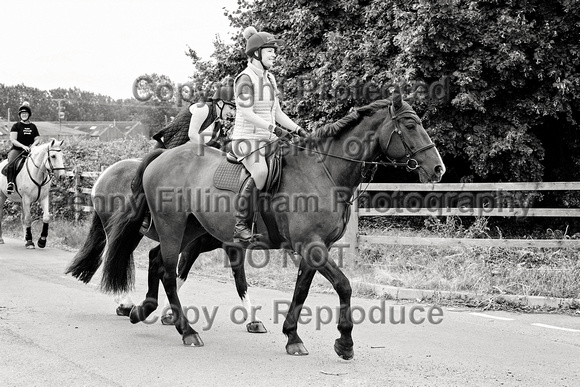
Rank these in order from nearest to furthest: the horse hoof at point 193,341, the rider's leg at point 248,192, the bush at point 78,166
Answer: the rider's leg at point 248,192
the horse hoof at point 193,341
the bush at point 78,166

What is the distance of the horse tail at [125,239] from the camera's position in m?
8.30

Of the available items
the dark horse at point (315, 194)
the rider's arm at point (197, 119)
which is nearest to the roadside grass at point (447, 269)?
the rider's arm at point (197, 119)

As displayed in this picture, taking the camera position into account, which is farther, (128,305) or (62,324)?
(128,305)

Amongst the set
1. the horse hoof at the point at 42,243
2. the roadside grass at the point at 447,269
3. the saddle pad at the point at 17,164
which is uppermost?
the saddle pad at the point at 17,164

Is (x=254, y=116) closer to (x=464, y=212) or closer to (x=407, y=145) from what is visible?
(x=407, y=145)

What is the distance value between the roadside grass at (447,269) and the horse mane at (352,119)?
4139mm

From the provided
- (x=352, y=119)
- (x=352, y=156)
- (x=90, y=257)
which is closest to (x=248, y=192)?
(x=352, y=156)

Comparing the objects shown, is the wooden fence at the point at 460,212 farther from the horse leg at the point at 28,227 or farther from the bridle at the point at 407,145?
the horse leg at the point at 28,227

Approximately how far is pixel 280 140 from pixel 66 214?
50.7 ft

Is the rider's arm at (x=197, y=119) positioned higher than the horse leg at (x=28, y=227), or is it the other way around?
the rider's arm at (x=197, y=119)

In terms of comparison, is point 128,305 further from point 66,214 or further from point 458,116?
point 66,214

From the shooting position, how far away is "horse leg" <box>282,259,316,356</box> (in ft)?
22.4

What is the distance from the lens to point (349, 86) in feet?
57.8

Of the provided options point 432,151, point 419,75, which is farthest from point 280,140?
point 419,75
